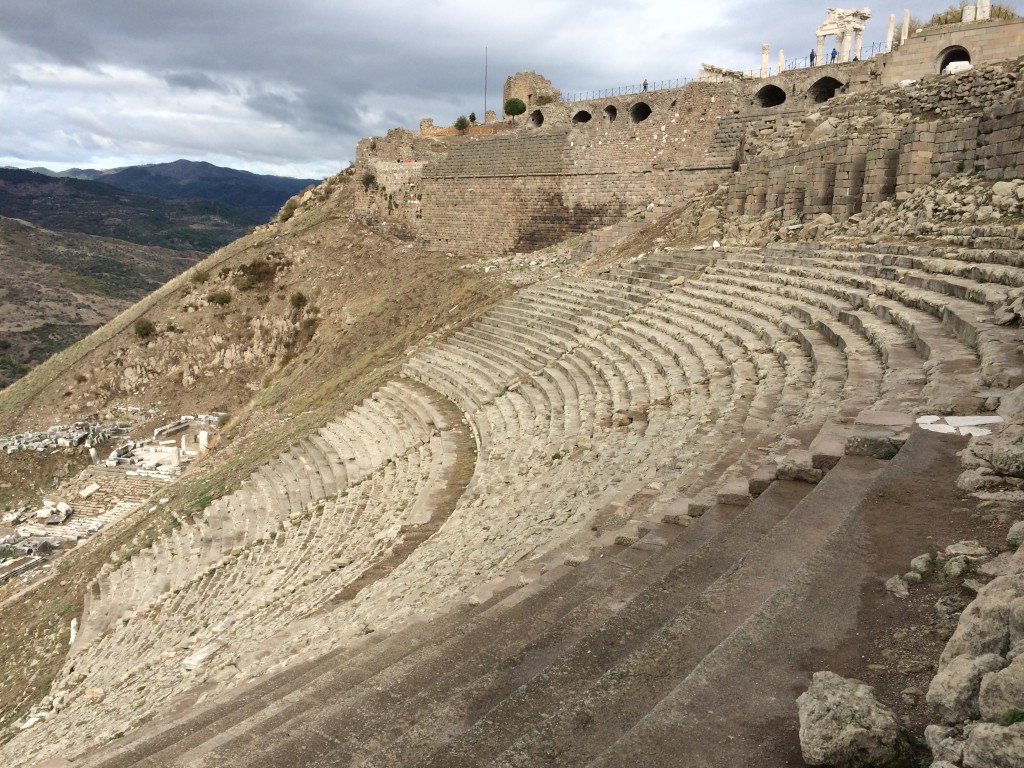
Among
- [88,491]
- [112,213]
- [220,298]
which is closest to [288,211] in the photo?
[220,298]

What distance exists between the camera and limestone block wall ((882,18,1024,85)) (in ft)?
56.2

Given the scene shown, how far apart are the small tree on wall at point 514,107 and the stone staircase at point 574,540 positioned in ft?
83.3

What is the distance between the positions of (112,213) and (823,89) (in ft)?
510

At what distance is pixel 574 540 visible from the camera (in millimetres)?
5668

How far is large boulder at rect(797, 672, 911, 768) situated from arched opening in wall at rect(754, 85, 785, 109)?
78.5ft

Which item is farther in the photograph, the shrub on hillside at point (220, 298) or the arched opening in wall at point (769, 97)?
the shrub on hillside at point (220, 298)

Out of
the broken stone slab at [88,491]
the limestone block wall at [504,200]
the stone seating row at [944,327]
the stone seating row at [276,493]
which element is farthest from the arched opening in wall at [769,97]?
the broken stone slab at [88,491]

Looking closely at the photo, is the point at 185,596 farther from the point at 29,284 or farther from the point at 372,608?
the point at 29,284

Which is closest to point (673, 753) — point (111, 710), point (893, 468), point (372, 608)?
point (893, 468)

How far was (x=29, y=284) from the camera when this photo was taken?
68.4 m

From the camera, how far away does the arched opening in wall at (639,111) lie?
25.7 meters

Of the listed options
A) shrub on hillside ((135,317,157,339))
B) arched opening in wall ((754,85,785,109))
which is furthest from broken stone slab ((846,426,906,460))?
shrub on hillside ((135,317,157,339))

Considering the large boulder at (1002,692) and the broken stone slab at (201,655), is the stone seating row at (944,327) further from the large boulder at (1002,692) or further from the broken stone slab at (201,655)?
the broken stone slab at (201,655)

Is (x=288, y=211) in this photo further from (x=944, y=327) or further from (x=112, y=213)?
(x=112, y=213)
